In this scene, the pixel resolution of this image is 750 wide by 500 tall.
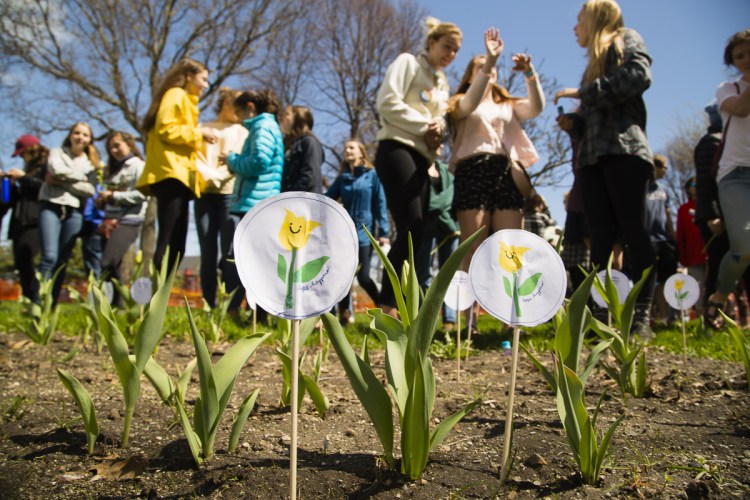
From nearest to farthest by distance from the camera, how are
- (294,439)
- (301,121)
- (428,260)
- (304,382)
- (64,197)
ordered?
1. (294,439)
2. (304,382)
3. (301,121)
4. (428,260)
5. (64,197)

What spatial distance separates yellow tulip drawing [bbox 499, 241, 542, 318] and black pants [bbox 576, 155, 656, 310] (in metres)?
1.76

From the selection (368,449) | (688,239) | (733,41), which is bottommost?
(368,449)

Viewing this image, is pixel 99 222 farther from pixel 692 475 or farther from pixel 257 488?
pixel 692 475

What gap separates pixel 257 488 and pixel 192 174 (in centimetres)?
274

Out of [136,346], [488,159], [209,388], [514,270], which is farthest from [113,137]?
[514,270]

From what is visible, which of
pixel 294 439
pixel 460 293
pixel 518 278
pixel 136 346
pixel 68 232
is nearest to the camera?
pixel 294 439

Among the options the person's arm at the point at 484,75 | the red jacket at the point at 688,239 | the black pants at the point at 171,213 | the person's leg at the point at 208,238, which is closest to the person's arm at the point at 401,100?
the person's arm at the point at 484,75

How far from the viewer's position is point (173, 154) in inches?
141

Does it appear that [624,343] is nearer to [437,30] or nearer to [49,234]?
[437,30]

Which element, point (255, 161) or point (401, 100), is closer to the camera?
point (401, 100)

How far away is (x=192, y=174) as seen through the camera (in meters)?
3.66

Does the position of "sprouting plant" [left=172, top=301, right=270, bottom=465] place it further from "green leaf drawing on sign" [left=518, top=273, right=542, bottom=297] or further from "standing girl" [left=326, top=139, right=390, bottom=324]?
"standing girl" [left=326, top=139, right=390, bottom=324]

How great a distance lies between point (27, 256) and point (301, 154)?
2603 mm

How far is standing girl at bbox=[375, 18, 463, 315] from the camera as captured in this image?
3.15 meters
